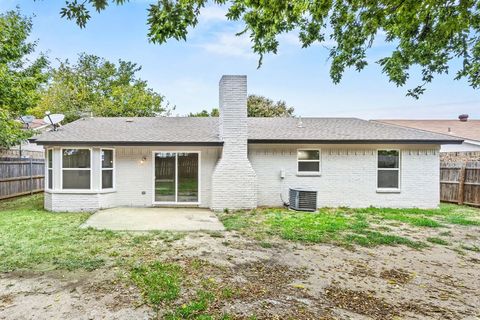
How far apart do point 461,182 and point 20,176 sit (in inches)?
779

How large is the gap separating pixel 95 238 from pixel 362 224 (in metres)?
7.04

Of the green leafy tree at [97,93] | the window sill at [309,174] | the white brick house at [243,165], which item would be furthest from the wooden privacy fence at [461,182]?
the green leafy tree at [97,93]

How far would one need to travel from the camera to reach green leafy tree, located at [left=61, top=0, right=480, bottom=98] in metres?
3.91

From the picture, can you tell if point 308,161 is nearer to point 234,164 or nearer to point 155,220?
point 234,164

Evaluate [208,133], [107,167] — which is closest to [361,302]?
[208,133]

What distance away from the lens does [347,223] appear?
833cm

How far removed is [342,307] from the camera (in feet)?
12.0

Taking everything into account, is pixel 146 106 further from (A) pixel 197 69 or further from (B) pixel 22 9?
(B) pixel 22 9

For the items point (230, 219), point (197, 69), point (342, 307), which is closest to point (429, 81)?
point (342, 307)

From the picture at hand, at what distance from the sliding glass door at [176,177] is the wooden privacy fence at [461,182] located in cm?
1113

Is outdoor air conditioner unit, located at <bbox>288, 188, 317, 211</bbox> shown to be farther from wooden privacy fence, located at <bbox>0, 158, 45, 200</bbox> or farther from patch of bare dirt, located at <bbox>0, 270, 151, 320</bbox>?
wooden privacy fence, located at <bbox>0, 158, 45, 200</bbox>

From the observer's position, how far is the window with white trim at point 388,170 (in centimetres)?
1127

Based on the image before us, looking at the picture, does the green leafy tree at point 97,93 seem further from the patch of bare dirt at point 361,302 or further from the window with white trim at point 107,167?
the patch of bare dirt at point 361,302

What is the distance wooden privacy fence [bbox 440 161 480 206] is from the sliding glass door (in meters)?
11.1
